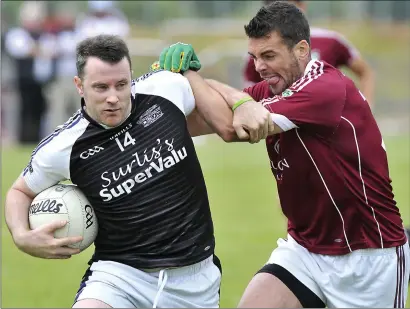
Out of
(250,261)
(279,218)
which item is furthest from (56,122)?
(250,261)

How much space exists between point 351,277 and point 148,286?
130cm

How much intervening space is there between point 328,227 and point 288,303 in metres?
0.55

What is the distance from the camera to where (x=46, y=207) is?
6152mm

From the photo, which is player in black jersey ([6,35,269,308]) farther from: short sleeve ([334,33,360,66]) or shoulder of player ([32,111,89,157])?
short sleeve ([334,33,360,66])

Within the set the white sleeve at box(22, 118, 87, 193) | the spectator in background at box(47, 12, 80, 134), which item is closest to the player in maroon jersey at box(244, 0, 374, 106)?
the white sleeve at box(22, 118, 87, 193)

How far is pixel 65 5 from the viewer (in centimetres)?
3038

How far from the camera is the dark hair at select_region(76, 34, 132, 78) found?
6117mm

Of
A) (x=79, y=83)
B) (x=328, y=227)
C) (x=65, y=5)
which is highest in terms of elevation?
(x=79, y=83)

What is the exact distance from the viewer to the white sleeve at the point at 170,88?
6.36 meters

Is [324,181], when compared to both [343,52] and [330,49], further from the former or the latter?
[343,52]

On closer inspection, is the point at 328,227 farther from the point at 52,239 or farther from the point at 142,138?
the point at 52,239

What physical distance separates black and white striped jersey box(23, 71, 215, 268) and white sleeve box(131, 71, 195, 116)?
0.01 meters

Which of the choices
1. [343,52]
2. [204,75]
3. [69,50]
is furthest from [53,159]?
[204,75]

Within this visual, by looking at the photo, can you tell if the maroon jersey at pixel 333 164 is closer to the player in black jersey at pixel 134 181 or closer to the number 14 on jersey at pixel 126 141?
the player in black jersey at pixel 134 181
